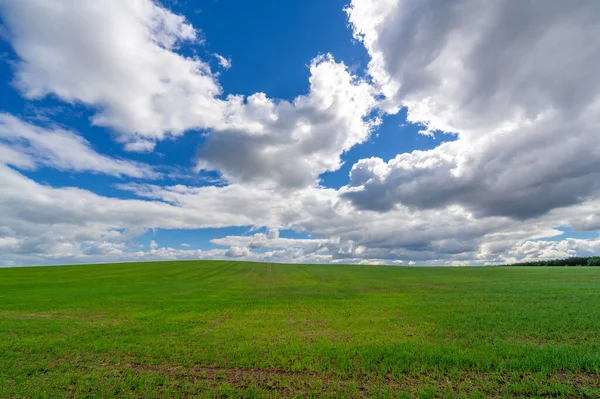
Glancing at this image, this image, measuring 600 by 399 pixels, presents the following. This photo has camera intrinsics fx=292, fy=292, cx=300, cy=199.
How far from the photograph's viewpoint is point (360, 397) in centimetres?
1005

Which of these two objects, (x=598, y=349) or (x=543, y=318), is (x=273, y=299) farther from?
(x=598, y=349)

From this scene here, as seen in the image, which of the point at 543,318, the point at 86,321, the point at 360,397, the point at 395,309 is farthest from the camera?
the point at 395,309

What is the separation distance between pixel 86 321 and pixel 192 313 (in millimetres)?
7497

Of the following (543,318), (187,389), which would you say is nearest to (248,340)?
(187,389)

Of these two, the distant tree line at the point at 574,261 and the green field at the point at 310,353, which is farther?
the distant tree line at the point at 574,261

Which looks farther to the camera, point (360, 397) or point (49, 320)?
point (49, 320)

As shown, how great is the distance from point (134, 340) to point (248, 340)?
6553 millimetres

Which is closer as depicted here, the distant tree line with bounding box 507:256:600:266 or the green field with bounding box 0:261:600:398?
the green field with bounding box 0:261:600:398

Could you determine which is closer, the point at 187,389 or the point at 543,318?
the point at 187,389

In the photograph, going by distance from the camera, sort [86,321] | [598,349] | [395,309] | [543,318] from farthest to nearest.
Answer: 1. [395,309]
2. [86,321]
3. [543,318]
4. [598,349]

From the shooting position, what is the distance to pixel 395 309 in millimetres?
24844

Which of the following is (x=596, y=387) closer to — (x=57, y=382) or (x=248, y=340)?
(x=248, y=340)

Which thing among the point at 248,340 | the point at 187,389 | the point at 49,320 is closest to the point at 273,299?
the point at 248,340

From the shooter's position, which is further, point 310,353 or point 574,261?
point 574,261
